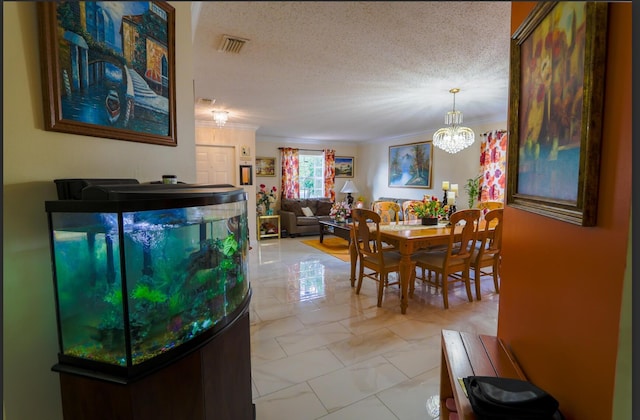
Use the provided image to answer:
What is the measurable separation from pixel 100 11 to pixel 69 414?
133 cm

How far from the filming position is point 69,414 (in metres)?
0.98

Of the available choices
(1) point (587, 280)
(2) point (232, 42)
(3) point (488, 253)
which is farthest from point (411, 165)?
(2) point (232, 42)

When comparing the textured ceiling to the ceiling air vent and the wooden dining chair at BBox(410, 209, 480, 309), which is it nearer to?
the ceiling air vent

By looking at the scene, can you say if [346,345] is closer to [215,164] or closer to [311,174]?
[215,164]

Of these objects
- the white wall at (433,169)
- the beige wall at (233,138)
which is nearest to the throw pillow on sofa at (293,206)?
the beige wall at (233,138)

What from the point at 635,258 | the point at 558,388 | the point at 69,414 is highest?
A: the point at 635,258

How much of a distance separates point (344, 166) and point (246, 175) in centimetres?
304

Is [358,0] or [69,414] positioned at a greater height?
[358,0]

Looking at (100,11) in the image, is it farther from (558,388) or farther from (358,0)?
(558,388)

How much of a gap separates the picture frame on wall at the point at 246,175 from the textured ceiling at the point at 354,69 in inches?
34.0

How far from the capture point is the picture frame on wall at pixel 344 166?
25.4ft

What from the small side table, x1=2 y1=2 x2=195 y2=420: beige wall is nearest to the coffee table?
the small side table

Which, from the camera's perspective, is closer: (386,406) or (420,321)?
(386,406)

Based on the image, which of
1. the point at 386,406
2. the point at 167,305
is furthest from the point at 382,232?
the point at 167,305
